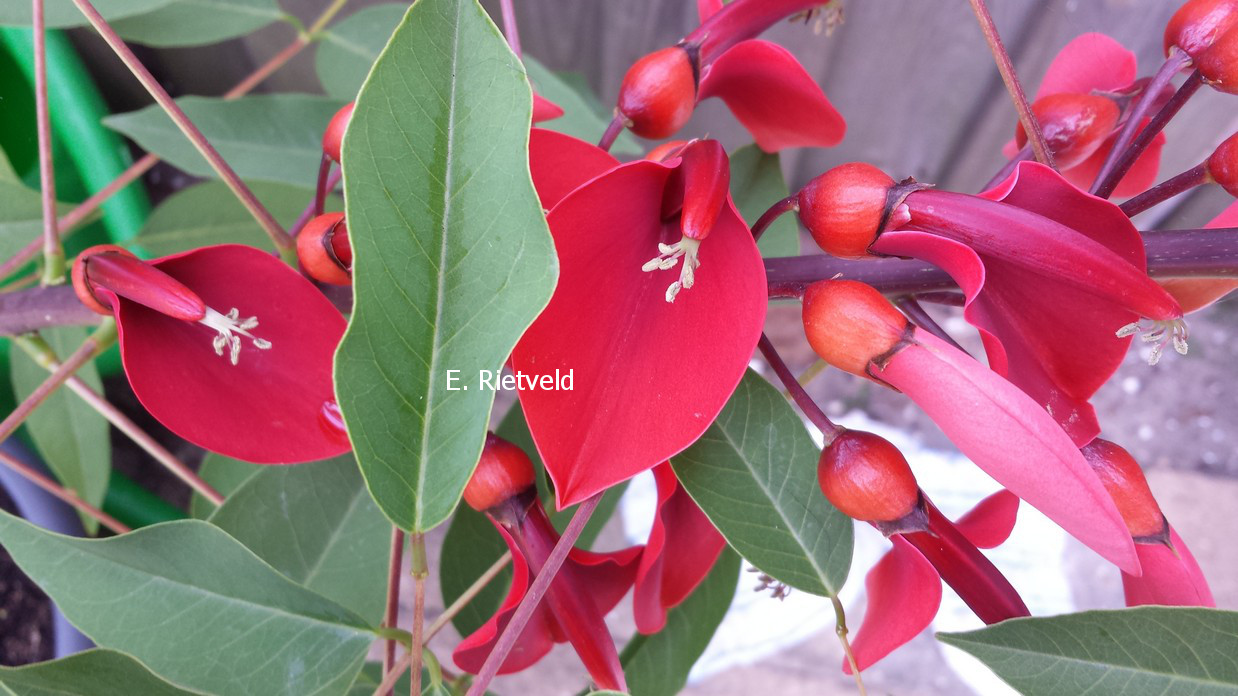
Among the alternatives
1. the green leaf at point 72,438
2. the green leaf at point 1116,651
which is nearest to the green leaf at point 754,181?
the green leaf at point 1116,651

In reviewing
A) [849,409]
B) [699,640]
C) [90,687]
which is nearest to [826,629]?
[849,409]

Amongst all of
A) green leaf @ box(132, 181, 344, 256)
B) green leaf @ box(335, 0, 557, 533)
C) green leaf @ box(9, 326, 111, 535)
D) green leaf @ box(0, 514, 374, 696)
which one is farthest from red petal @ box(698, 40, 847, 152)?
green leaf @ box(9, 326, 111, 535)

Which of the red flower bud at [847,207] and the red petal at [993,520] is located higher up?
the red flower bud at [847,207]

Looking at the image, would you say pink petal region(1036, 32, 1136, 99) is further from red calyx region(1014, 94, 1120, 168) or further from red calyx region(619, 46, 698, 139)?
red calyx region(619, 46, 698, 139)

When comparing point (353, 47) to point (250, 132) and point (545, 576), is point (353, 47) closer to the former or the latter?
point (250, 132)

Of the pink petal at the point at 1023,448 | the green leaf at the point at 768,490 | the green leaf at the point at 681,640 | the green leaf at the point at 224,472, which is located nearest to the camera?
the pink petal at the point at 1023,448

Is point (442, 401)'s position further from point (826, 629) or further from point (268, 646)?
point (826, 629)

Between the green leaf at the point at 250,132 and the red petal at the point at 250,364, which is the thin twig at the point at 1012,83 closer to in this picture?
the red petal at the point at 250,364
